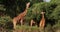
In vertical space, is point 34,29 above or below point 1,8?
below

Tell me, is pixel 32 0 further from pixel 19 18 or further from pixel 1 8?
pixel 19 18

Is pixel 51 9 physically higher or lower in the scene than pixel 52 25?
higher

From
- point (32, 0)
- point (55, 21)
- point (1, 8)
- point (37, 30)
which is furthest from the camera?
point (32, 0)

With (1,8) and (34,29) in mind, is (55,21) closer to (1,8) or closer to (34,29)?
(34,29)

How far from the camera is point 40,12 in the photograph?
15391mm

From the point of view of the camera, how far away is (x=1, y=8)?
18.7 meters

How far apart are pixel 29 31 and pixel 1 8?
568 cm

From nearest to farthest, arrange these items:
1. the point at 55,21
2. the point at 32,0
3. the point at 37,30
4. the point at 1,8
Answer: the point at 37,30 < the point at 55,21 < the point at 1,8 < the point at 32,0

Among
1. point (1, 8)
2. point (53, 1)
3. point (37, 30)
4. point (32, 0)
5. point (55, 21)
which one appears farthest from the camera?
point (32, 0)

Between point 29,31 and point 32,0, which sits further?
point 32,0

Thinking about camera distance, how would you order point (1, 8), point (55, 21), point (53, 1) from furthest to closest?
1. point (1, 8)
2. point (53, 1)
3. point (55, 21)

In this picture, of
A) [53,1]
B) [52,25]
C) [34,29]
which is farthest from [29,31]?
[53,1]

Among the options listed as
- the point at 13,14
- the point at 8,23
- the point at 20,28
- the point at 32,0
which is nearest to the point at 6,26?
the point at 8,23

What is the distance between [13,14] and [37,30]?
260 inches
